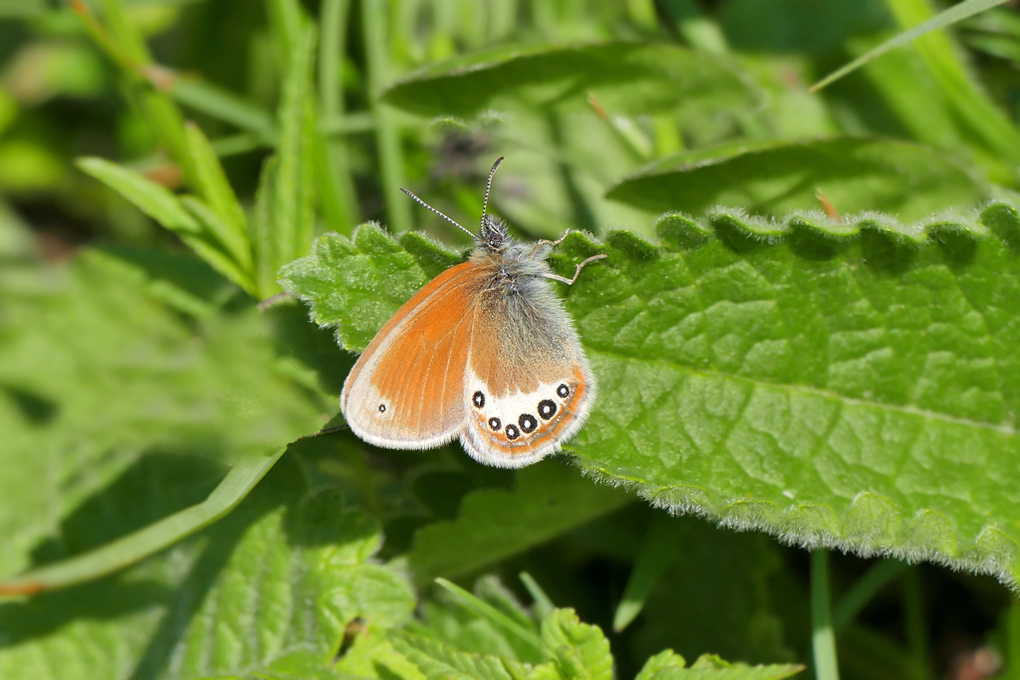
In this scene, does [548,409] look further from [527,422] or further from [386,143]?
[386,143]

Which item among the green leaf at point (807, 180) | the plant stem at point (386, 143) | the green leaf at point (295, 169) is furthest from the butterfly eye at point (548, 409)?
the plant stem at point (386, 143)

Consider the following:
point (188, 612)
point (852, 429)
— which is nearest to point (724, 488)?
point (852, 429)

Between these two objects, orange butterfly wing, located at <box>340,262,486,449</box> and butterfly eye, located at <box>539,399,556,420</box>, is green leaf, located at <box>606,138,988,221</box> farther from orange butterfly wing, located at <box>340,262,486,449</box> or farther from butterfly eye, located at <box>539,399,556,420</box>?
butterfly eye, located at <box>539,399,556,420</box>

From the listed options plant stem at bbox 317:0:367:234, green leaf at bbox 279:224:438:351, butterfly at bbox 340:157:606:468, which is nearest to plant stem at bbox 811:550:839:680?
butterfly at bbox 340:157:606:468

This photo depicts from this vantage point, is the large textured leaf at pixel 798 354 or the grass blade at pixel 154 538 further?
the grass blade at pixel 154 538

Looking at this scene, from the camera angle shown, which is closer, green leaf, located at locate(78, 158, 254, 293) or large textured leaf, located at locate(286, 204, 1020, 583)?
large textured leaf, located at locate(286, 204, 1020, 583)

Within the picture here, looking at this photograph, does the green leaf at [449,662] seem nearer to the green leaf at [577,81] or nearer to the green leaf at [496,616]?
the green leaf at [496,616]
